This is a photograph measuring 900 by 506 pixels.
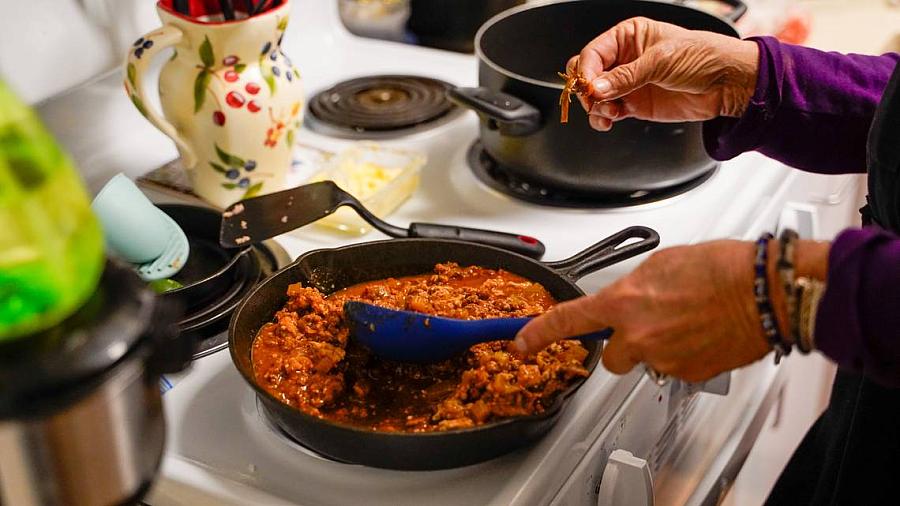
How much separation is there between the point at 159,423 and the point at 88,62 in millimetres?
829

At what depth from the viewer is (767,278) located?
25.4 inches

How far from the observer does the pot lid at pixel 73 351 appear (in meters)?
0.39

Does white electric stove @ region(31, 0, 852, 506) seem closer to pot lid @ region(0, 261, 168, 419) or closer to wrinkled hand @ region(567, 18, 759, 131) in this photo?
wrinkled hand @ region(567, 18, 759, 131)

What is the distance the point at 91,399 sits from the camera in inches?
16.4

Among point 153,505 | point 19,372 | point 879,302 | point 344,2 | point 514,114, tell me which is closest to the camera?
point 19,372

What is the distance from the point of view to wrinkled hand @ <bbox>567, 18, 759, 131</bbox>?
0.96 m

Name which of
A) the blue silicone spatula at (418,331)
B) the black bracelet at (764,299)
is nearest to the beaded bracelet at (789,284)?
the black bracelet at (764,299)

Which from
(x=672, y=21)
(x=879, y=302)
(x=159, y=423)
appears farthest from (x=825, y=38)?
(x=159, y=423)

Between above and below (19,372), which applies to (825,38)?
below

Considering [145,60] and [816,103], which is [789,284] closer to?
[816,103]

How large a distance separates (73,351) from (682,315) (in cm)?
43

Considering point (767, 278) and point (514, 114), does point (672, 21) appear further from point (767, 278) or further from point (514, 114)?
point (767, 278)

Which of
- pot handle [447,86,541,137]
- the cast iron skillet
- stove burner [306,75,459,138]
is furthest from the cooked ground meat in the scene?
stove burner [306,75,459,138]

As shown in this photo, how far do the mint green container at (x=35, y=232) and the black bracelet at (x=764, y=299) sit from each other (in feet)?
1.47
